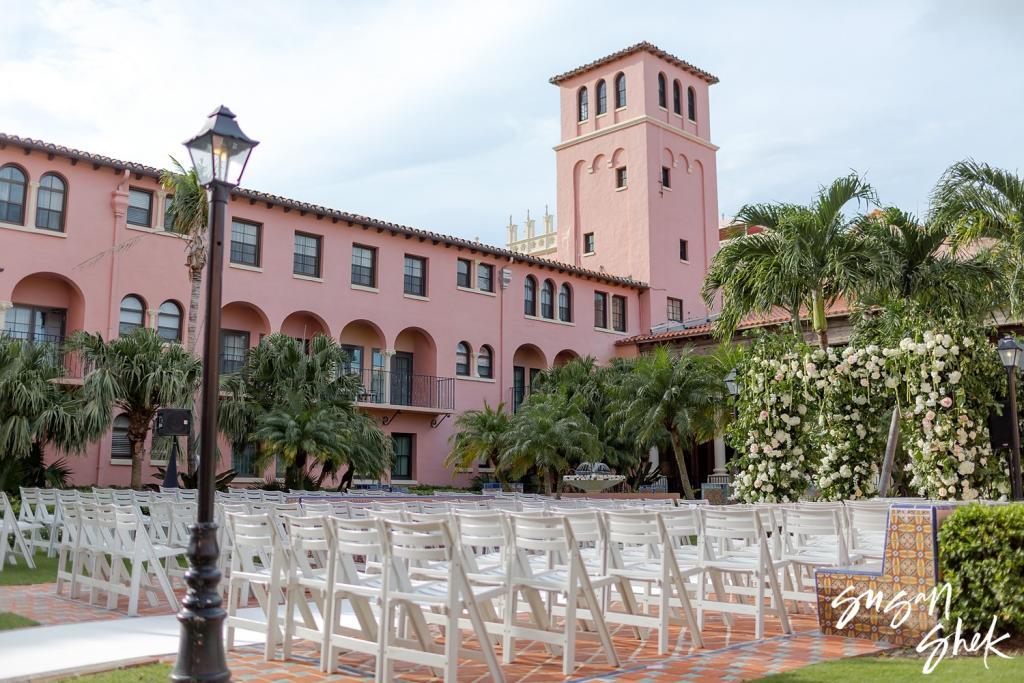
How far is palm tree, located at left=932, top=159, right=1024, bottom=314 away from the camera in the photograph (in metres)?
15.5

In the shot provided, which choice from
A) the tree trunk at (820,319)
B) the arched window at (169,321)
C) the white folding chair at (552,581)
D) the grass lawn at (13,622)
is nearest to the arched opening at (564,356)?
the arched window at (169,321)

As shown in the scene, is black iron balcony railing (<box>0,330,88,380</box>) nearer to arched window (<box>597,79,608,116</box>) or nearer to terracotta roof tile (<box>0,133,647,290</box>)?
terracotta roof tile (<box>0,133,647,290</box>)

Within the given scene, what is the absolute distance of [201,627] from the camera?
501cm

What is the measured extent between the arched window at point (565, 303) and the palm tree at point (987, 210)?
18.6 metres

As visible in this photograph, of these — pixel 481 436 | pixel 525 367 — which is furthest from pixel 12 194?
pixel 525 367

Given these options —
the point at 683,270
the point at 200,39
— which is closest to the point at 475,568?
the point at 200,39

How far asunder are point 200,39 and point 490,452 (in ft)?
59.8

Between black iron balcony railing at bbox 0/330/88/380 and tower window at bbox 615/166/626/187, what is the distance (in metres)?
22.4

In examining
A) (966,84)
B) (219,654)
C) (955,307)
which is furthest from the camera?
(955,307)

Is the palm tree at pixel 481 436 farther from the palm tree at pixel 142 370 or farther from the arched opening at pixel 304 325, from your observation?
the palm tree at pixel 142 370

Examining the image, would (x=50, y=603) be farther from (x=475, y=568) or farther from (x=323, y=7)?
(x=323, y=7)

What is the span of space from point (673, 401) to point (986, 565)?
18.1m

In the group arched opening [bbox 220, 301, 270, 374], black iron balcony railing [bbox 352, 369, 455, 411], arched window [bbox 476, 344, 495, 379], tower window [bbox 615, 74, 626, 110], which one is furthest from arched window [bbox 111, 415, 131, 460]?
tower window [bbox 615, 74, 626, 110]

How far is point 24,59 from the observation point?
31.7ft
